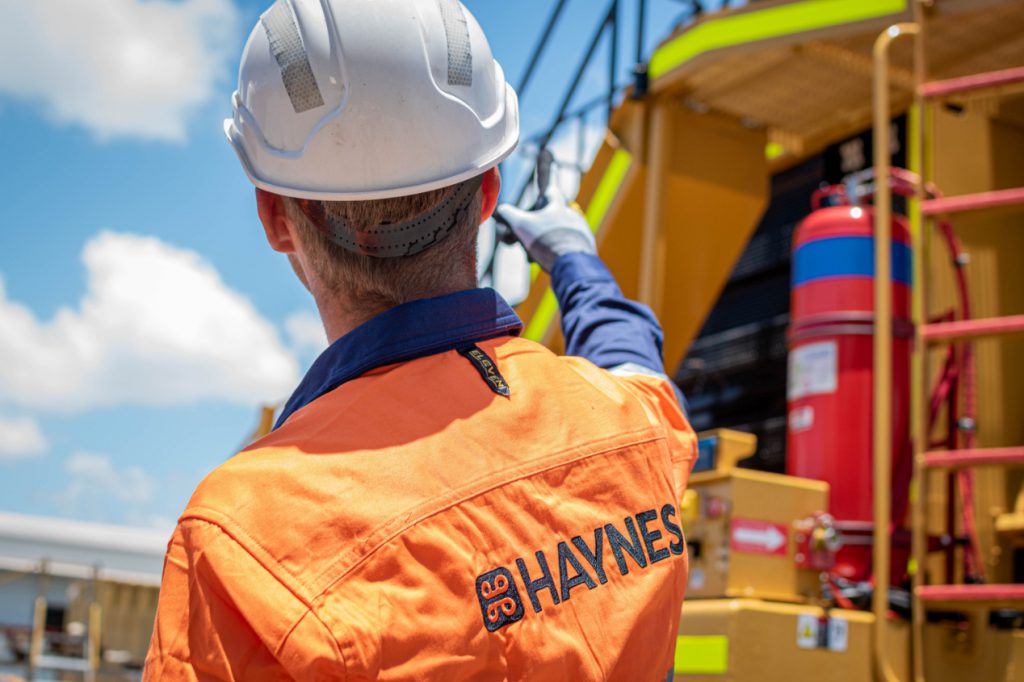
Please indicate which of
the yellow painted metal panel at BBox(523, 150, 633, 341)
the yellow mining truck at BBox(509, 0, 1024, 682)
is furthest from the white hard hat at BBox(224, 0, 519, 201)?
the yellow painted metal panel at BBox(523, 150, 633, 341)

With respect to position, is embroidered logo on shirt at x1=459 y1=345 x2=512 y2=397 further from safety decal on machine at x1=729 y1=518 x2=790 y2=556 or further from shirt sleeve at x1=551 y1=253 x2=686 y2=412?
safety decal on machine at x1=729 y1=518 x2=790 y2=556

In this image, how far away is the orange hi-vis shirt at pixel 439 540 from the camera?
1088 millimetres

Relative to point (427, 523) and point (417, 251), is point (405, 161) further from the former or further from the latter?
point (427, 523)

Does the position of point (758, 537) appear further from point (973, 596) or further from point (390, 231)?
point (390, 231)

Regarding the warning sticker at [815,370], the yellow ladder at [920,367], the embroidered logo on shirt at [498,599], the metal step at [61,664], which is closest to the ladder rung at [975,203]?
the yellow ladder at [920,367]

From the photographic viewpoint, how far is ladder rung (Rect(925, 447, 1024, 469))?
2.98 meters

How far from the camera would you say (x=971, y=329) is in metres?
3.18

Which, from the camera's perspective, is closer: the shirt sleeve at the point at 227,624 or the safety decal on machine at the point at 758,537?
the shirt sleeve at the point at 227,624

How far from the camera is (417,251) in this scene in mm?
1380

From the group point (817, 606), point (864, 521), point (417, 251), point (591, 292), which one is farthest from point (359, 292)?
point (864, 521)

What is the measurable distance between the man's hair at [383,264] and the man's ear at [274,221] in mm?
75

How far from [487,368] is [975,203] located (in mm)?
2509

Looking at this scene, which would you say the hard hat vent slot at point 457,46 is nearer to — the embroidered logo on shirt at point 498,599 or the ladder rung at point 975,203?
the embroidered logo on shirt at point 498,599

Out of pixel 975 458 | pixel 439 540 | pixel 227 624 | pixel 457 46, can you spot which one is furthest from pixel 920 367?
pixel 227 624
